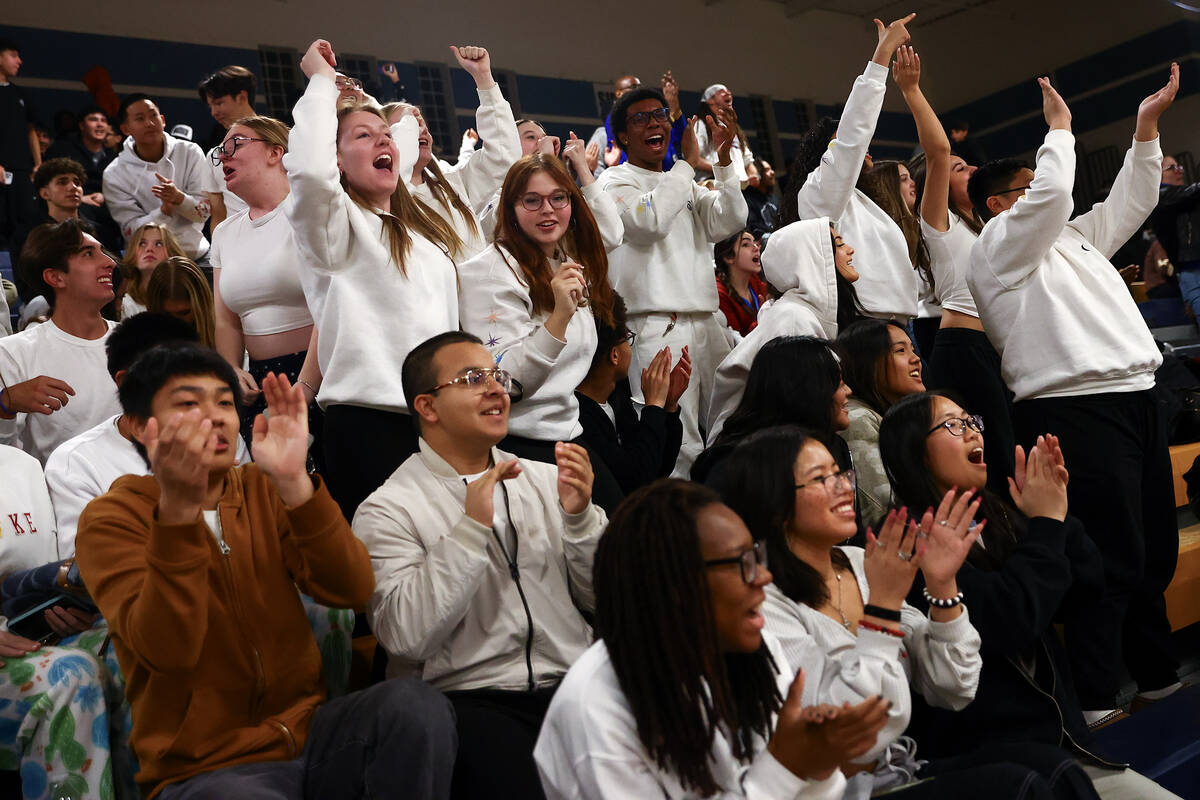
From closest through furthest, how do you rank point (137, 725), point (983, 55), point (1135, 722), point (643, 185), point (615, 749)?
point (615, 749), point (137, 725), point (1135, 722), point (643, 185), point (983, 55)

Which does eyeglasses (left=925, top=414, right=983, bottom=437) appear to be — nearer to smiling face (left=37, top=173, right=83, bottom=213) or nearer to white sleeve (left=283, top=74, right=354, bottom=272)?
white sleeve (left=283, top=74, right=354, bottom=272)

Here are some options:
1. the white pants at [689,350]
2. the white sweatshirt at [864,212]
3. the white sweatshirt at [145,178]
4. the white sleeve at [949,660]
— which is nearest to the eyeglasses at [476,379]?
the white sleeve at [949,660]

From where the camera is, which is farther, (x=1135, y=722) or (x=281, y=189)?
(x=281, y=189)

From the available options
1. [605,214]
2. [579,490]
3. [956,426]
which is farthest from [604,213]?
[579,490]

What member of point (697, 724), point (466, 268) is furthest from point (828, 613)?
point (466, 268)

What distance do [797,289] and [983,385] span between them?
2.30 ft

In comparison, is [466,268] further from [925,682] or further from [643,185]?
[925,682]

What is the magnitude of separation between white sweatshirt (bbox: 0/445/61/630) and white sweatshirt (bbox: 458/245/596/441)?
118 cm

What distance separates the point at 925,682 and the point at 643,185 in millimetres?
2576

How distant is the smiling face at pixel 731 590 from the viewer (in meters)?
1.75

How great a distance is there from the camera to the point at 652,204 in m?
4.23

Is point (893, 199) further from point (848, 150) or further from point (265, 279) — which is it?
point (265, 279)

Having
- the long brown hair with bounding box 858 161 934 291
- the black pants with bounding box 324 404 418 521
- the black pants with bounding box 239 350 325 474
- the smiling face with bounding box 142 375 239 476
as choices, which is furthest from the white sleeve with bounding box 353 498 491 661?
the long brown hair with bounding box 858 161 934 291

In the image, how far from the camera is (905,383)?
11.5 ft
